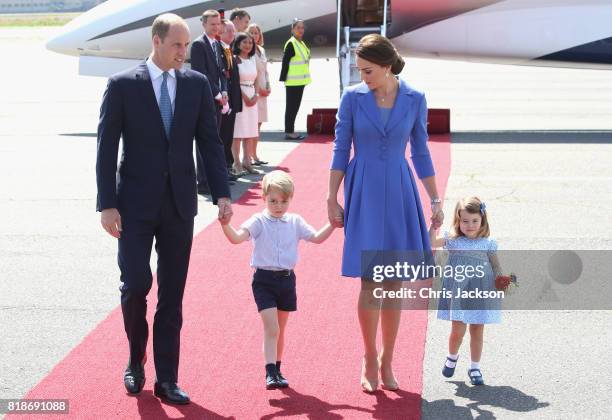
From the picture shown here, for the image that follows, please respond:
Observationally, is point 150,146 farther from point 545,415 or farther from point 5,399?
point 545,415

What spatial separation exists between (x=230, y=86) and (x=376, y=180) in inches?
233

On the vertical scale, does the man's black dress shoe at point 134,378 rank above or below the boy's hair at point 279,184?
below

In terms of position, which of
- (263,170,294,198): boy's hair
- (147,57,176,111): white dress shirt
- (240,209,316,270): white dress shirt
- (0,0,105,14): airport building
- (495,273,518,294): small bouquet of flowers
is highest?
(0,0,105,14): airport building

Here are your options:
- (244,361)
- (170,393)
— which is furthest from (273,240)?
(170,393)

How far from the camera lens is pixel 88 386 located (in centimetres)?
516

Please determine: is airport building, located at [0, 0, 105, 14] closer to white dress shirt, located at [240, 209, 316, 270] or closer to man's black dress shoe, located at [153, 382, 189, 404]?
white dress shirt, located at [240, 209, 316, 270]

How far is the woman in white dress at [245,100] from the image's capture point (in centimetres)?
1123

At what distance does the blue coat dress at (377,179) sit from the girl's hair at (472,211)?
0.76 feet

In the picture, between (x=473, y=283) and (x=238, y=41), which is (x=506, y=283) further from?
(x=238, y=41)

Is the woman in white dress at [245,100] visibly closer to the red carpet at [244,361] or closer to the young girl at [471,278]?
the red carpet at [244,361]

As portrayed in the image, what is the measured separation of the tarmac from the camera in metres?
5.21

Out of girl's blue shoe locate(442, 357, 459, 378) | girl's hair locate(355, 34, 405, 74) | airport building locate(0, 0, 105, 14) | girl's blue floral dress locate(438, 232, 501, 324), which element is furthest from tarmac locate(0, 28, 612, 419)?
airport building locate(0, 0, 105, 14)

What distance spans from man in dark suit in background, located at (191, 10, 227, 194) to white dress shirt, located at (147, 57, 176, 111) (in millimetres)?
4875

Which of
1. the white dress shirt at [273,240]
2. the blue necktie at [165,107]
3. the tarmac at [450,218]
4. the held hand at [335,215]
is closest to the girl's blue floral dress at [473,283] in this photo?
the tarmac at [450,218]
